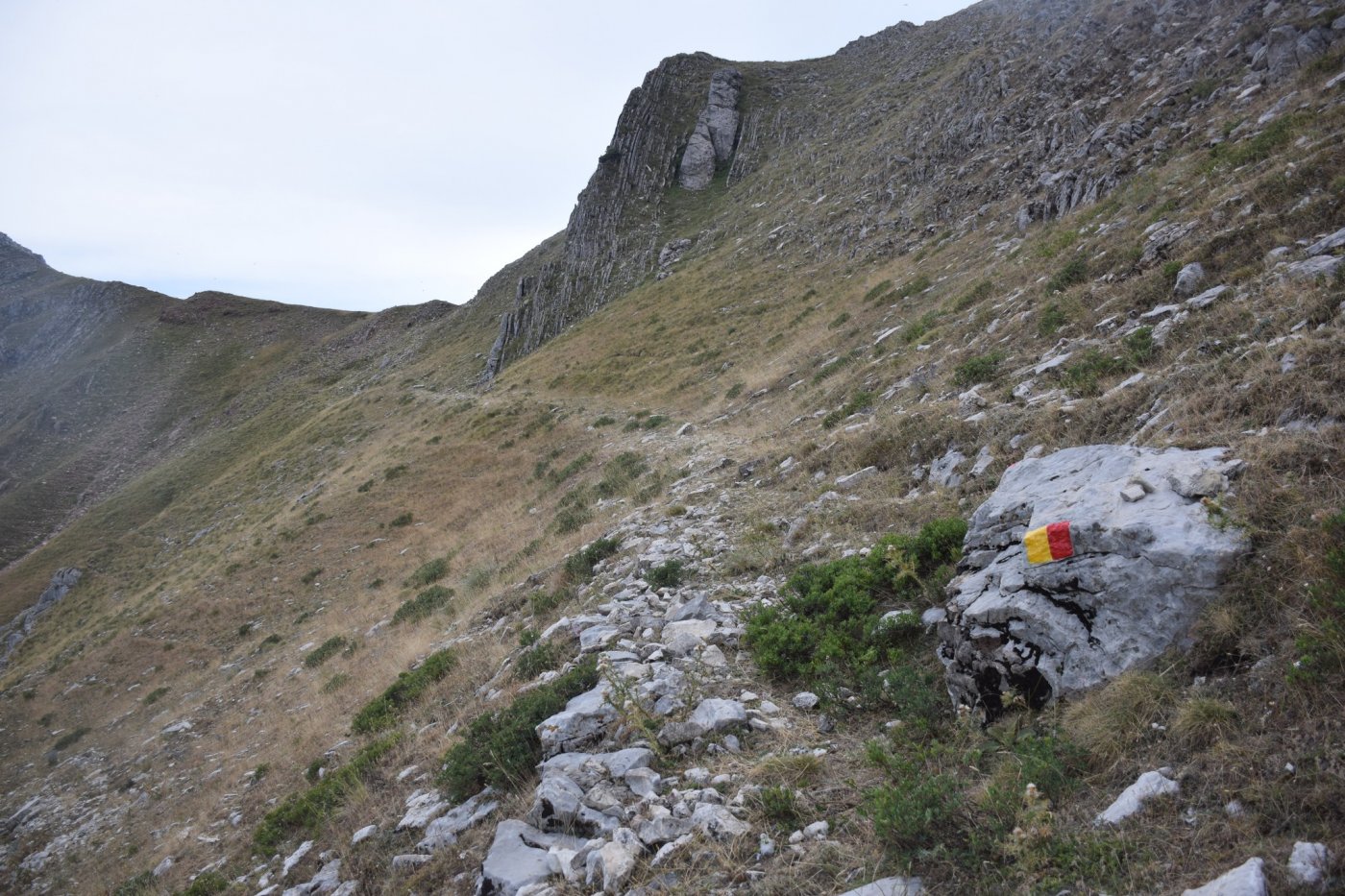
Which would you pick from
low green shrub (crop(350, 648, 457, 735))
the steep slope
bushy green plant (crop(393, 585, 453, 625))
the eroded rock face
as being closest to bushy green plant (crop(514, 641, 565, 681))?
the steep slope

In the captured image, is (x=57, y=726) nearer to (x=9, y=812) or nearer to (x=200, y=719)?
(x=9, y=812)

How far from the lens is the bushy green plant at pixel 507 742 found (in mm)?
6059

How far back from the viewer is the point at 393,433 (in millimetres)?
41312

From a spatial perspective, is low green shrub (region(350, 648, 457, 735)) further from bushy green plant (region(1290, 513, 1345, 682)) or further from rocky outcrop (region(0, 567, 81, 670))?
rocky outcrop (region(0, 567, 81, 670))

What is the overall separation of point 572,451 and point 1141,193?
64.0 feet

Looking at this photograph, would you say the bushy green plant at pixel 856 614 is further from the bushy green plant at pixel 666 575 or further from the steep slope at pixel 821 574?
the bushy green plant at pixel 666 575

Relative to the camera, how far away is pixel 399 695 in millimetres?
10148

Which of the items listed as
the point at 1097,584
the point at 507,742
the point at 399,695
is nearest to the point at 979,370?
the point at 1097,584

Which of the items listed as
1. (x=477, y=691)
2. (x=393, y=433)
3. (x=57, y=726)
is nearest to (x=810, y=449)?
(x=477, y=691)

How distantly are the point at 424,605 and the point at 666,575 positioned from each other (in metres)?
9.47

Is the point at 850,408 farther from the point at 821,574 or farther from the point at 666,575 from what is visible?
the point at 821,574

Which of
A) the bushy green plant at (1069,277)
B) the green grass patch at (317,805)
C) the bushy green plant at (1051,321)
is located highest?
the bushy green plant at (1069,277)

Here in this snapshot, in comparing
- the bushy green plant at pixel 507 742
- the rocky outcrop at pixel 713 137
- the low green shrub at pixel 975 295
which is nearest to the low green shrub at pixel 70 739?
the bushy green plant at pixel 507 742

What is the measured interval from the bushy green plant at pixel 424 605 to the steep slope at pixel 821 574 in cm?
32
